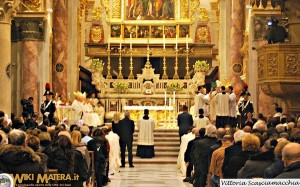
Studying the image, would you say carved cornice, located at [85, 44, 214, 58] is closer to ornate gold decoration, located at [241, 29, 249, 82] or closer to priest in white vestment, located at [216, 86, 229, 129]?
ornate gold decoration, located at [241, 29, 249, 82]

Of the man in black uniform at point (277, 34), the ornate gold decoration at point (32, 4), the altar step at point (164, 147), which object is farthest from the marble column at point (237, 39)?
the man in black uniform at point (277, 34)

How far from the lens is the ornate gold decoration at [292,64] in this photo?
2147cm

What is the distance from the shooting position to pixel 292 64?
21.5m

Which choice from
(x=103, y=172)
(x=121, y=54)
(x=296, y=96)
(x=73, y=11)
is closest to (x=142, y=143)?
(x=296, y=96)

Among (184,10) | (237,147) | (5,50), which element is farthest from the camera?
(184,10)

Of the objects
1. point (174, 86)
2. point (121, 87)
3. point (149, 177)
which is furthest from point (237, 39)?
point (149, 177)

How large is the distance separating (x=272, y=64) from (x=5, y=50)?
697 centimetres

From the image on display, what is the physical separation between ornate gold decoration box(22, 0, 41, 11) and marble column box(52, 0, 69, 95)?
6341mm

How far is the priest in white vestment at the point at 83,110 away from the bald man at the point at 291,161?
1987 cm

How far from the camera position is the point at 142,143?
28.6 meters

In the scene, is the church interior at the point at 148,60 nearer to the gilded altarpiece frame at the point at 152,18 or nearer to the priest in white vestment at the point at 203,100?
the gilded altarpiece frame at the point at 152,18

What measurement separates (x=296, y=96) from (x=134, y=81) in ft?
57.6

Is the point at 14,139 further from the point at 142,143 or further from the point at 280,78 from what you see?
the point at 142,143

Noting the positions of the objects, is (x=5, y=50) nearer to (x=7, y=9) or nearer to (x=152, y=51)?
(x=7, y=9)
